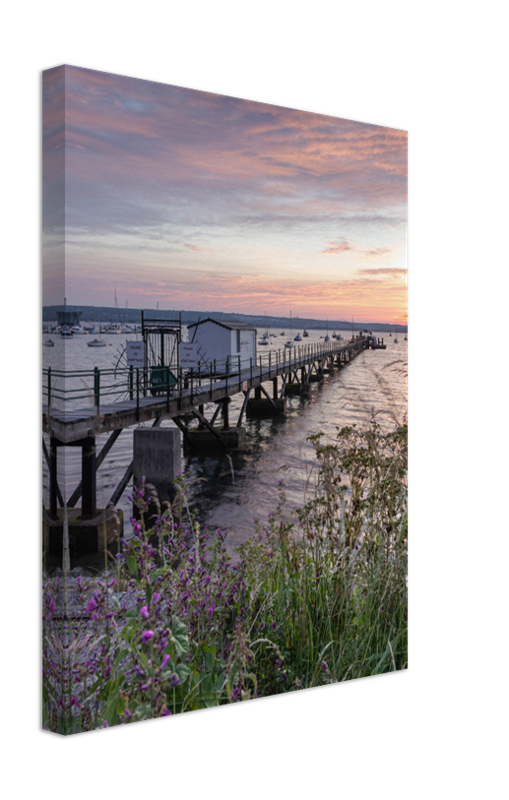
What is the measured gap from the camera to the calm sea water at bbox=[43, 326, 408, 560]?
388cm

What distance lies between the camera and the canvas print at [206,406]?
2.93 m

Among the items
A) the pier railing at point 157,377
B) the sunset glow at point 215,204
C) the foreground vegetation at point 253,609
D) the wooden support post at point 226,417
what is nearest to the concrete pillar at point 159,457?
the pier railing at point 157,377

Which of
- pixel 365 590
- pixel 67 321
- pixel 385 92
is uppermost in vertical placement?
pixel 385 92

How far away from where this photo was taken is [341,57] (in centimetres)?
371

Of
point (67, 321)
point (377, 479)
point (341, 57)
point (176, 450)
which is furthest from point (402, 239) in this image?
point (67, 321)

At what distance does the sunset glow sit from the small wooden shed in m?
0.23

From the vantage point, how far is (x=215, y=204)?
12.4 feet

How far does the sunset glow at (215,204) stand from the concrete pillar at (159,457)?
781 millimetres

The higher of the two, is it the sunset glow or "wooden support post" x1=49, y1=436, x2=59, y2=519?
the sunset glow

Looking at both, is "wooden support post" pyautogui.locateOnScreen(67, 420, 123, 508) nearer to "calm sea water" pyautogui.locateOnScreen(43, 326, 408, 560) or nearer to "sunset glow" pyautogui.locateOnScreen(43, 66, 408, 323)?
"calm sea water" pyautogui.locateOnScreen(43, 326, 408, 560)

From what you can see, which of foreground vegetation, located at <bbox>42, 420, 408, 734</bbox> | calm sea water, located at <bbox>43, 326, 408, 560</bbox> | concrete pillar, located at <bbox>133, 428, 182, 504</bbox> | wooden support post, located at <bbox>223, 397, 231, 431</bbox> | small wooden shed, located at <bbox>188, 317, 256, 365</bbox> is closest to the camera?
foreground vegetation, located at <bbox>42, 420, 408, 734</bbox>

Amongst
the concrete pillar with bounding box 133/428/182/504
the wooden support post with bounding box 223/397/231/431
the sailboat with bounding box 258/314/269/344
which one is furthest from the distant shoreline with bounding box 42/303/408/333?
the wooden support post with bounding box 223/397/231/431
